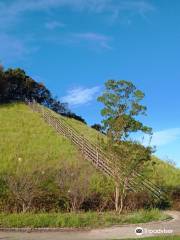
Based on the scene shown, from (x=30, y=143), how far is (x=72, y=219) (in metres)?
27.3

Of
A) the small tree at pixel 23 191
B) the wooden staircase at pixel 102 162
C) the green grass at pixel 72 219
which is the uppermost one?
the wooden staircase at pixel 102 162

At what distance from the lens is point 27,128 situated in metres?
57.9

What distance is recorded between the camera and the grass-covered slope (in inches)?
1506

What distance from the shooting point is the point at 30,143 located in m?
47.9

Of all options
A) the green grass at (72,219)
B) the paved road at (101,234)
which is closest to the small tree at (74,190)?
the green grass at (72,219)

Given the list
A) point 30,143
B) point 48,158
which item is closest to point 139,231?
point 48,158

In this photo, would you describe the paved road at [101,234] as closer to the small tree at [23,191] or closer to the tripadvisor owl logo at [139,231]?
the tripadvisor owl logo at [139,231]

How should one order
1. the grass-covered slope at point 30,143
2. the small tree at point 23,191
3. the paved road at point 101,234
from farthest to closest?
the grass-covered slope at point 30,143 → the small tree at point 23,191 → the paved road at point 101,234

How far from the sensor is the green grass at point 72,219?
811 inches

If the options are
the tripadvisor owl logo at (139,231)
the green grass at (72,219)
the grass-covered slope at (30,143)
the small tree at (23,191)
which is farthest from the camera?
the grass-covered slope at (30,143)

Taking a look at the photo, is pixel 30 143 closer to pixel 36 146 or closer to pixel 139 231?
pixel 36 146

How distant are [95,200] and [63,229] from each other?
5726 millimetres

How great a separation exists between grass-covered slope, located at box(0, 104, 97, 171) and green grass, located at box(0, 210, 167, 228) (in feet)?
38.4

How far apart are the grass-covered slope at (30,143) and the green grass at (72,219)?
1170 cm
